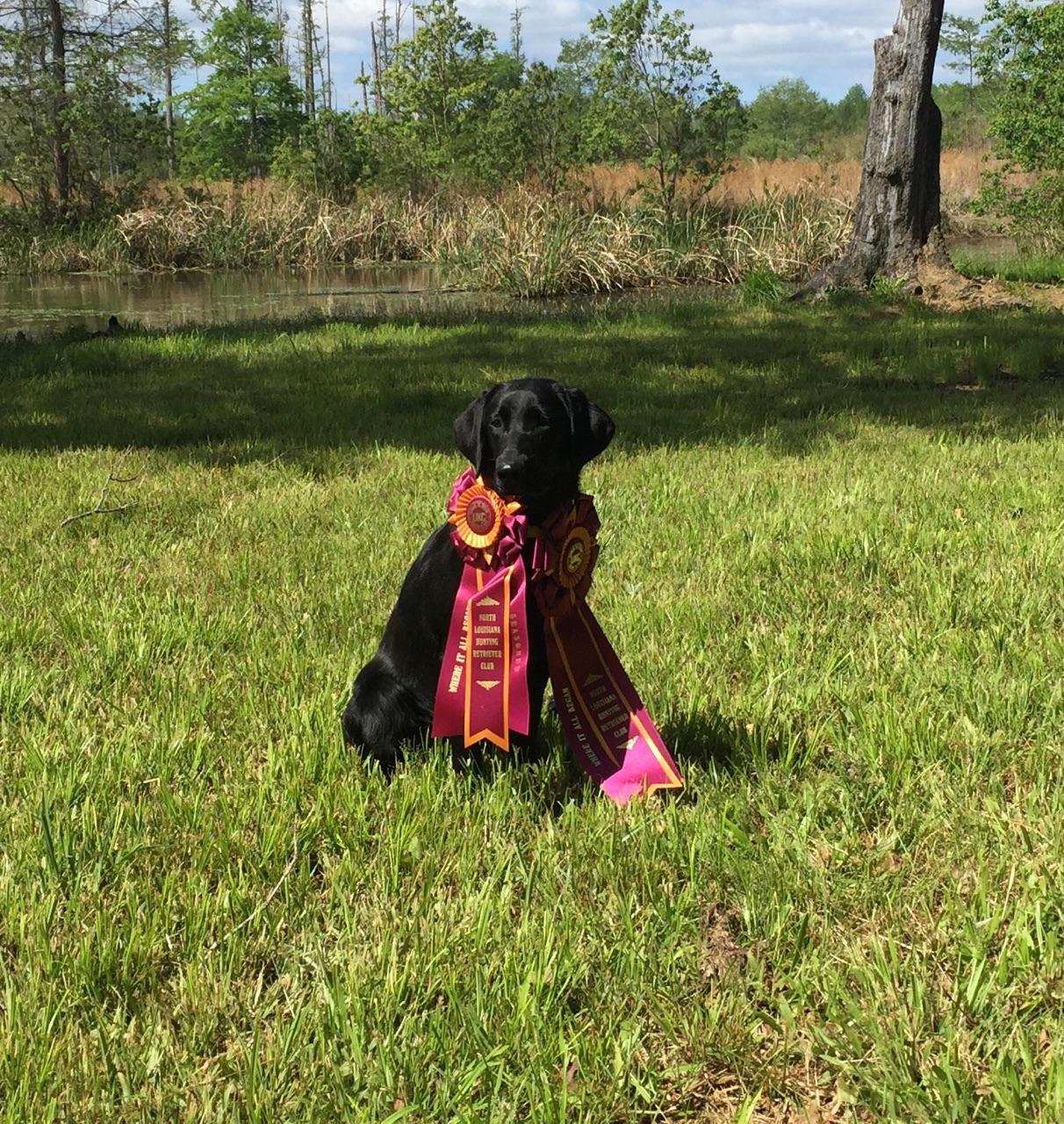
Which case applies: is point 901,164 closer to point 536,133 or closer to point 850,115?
point 536,133

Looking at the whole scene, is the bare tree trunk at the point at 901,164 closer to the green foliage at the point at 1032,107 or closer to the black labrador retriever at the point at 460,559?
the green foliage at the point at 1032,107

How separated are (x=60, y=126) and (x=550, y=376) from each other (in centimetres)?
2358

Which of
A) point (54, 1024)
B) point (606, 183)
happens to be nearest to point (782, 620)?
point (54, 1024)

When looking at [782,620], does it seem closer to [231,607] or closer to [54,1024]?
[231,607]

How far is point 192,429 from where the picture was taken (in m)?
7.03

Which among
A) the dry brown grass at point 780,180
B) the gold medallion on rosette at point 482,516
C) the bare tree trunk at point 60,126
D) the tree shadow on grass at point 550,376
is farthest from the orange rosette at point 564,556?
the bare tree trunk at point 60,126

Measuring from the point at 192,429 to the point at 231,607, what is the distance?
3378 millimetres

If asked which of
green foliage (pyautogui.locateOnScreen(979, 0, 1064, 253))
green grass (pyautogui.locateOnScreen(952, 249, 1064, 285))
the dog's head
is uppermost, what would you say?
green foliage (pyautogui.locateOnScreen(979, 0, 1064, 253))

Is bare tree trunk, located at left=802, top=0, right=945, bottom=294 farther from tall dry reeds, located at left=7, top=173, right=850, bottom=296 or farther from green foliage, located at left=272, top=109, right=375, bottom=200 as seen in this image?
green foliage, located at left=272, top=109, right=375, bottom=200

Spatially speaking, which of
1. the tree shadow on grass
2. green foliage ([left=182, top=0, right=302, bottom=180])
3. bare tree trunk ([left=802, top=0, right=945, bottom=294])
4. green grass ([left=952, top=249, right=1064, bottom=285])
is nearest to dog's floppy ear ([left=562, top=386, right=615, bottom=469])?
the tree shadow on grass

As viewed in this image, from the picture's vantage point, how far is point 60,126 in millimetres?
26516

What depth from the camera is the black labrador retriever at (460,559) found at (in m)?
2.45

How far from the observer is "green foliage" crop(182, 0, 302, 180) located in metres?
50.9

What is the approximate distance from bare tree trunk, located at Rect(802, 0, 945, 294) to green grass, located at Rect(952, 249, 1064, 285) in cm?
101
